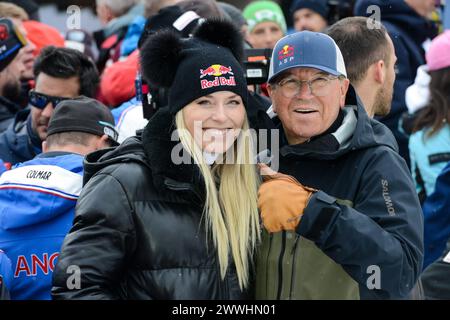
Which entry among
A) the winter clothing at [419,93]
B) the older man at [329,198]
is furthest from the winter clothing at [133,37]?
the older man at [329,198]

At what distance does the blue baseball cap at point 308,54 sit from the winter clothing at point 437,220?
2024mm

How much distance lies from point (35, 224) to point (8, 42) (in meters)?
2.38

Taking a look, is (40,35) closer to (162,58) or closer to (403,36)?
(403,36)

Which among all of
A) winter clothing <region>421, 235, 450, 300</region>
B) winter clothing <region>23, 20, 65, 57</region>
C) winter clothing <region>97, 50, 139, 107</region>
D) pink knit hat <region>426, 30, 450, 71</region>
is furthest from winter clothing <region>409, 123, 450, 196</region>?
winter clothing <region>23, 20, 65, 57</region>

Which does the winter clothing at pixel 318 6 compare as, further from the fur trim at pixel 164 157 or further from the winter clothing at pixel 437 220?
the fur trim at pixel 164 157

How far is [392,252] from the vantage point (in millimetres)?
3193

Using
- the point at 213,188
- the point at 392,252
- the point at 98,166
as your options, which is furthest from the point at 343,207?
the point at 98,166

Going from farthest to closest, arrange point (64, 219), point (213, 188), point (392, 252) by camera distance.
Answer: point (64, 219) < point (213, 188) < point (392, 252)

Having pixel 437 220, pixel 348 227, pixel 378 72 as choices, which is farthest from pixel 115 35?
pixel 348 227

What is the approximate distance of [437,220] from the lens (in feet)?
17.9

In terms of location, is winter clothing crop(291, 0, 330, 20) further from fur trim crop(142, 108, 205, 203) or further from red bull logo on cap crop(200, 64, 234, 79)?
fur trim crop(142, 108, 205, 203)

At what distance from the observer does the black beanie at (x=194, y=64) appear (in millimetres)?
3506
